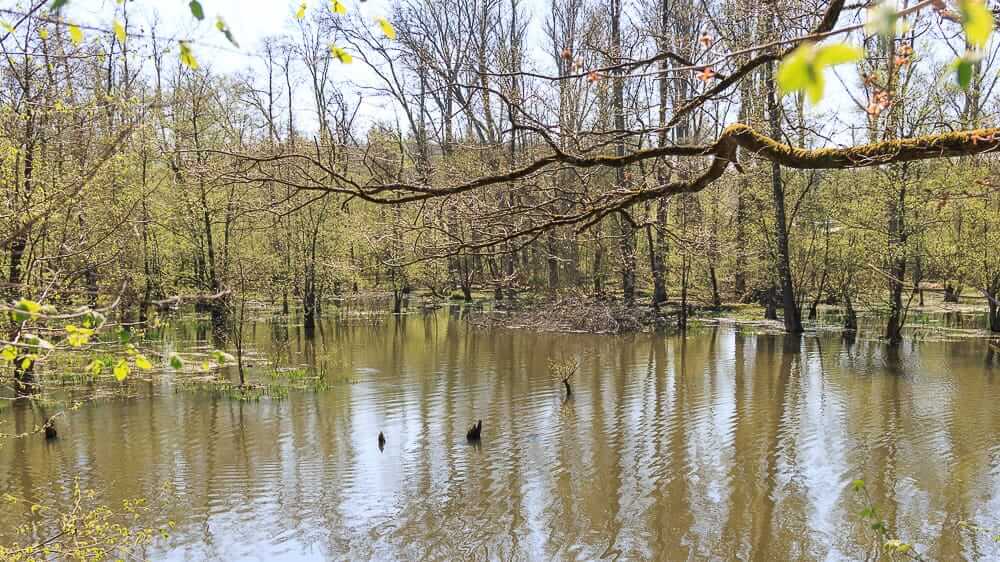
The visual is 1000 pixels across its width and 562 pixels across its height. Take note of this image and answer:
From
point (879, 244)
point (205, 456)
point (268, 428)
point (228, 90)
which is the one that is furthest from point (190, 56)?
point (228, 90)

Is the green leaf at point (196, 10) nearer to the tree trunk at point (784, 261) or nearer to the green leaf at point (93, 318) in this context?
the green leaf at point (93, 318)

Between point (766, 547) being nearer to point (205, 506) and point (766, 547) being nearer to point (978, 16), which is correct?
point (205, 506)

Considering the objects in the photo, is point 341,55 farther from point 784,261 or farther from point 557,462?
point 784,261

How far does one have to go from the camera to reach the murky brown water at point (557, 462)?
284 inches

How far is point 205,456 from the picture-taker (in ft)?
31.7

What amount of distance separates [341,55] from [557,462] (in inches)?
306

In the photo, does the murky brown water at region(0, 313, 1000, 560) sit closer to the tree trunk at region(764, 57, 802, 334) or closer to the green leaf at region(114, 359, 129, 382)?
the tree trunk at region(764, 57, 802, 334)

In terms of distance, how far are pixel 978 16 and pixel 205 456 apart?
33.6 feet

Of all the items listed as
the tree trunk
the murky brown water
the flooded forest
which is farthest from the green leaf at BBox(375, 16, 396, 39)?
the tree trunk

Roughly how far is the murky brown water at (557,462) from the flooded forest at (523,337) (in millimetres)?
59

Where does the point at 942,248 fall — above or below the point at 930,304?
above

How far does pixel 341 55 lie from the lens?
235 cm

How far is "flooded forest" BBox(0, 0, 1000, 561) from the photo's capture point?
4168 mm

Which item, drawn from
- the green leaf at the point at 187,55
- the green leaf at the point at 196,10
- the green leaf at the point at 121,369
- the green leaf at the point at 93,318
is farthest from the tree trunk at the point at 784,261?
the green leaf at the point at 196,10
